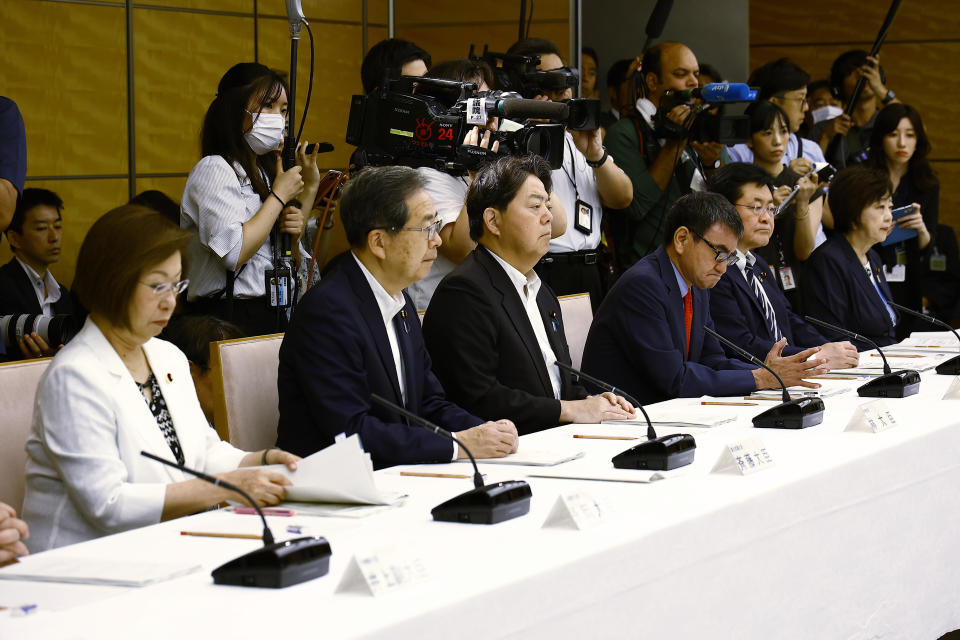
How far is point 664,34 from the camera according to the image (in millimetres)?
6445

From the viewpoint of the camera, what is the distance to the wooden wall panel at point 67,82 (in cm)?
476

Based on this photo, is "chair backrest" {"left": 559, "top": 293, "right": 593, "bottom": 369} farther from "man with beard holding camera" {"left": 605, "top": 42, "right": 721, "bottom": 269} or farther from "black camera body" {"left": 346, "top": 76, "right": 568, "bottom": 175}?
"man with beard holding camera" {"left": 605, "top": 42, "right": 721, "bottom": 269}

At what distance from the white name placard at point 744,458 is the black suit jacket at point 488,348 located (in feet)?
2.75

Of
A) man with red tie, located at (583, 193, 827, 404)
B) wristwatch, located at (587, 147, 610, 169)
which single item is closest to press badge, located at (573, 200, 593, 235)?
wristwatch, located at (587, 147, 610, 169)

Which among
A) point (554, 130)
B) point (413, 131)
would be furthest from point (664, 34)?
point (413, 131)

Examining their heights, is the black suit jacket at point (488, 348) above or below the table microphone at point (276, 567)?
above

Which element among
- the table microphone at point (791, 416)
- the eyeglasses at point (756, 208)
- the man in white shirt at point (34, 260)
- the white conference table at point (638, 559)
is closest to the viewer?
the white conference table at point (638, 559)

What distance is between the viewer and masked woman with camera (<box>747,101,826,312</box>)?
500 cm

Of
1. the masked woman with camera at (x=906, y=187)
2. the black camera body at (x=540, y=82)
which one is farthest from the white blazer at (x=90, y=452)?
the masked woman with camera at (x=906, y=187)

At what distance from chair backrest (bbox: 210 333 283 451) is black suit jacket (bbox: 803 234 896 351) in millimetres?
2660

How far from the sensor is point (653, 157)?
469cm

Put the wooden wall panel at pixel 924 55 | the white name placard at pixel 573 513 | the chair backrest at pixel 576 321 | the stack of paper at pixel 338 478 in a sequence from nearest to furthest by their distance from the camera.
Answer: the white name placard at pixel 573 513
the stack of paper at pixel 338 478
the chair backrest at pixel 576 321
the wooden wall panel at pixel 924 55

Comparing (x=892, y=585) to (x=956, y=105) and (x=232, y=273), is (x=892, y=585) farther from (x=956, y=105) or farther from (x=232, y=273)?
(x=956, y=105)

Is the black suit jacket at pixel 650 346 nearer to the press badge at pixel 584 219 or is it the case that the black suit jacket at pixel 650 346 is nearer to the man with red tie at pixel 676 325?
the man with red tie at pixel 676 325
